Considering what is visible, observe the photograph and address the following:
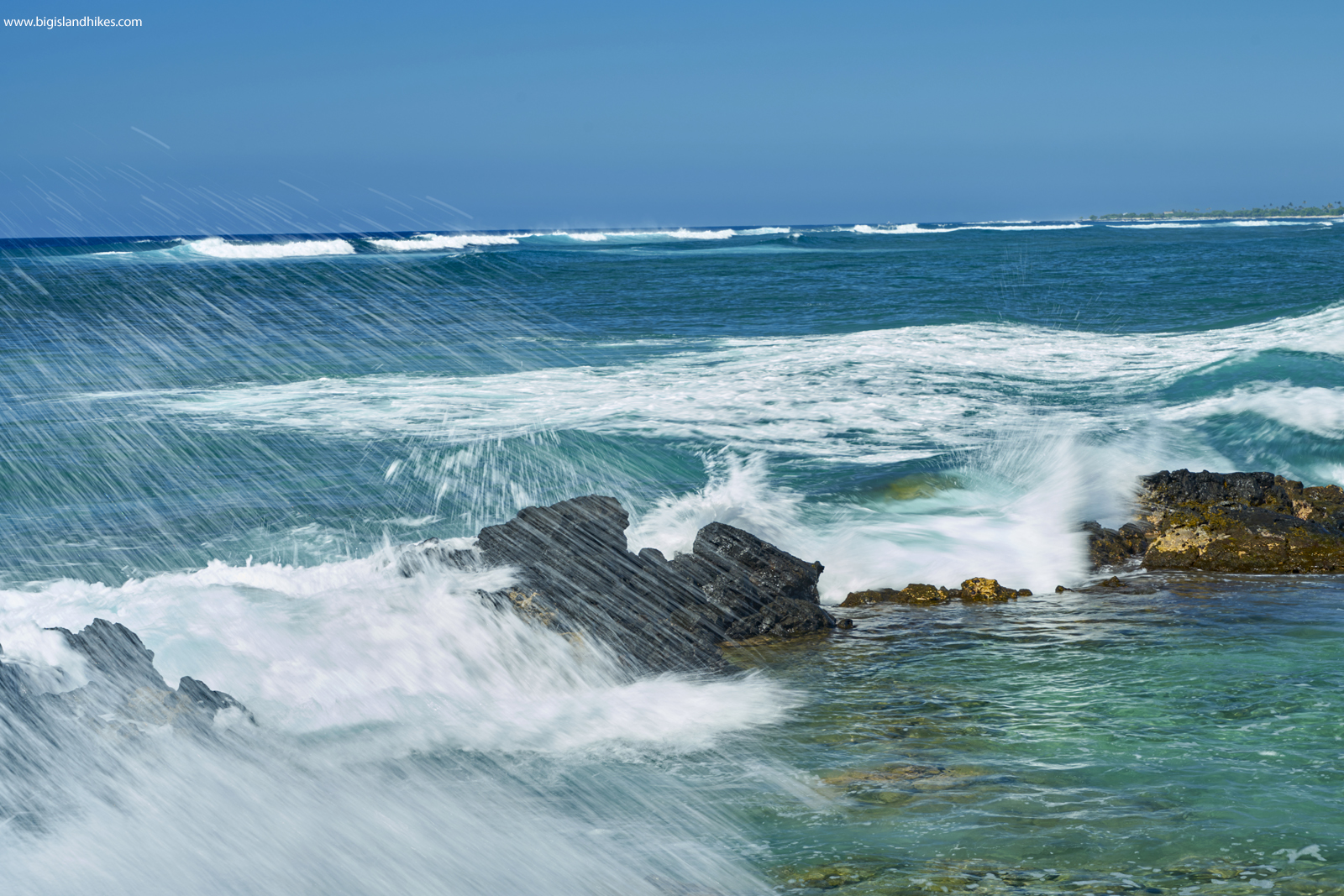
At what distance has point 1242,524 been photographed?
8594 millimetres

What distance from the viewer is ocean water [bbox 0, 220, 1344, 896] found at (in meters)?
4.30

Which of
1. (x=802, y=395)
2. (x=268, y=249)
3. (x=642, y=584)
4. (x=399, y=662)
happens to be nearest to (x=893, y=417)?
(x=802, y=395)

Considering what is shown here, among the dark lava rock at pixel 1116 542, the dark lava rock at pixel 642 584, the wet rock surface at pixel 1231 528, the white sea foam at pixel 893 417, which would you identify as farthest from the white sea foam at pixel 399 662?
the wet rock surface at pixel 1231 528

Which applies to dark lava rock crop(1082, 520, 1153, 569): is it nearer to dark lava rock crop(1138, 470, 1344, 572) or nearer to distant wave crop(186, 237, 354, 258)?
dark lava rock crop(1138, 470, 1344, 572)

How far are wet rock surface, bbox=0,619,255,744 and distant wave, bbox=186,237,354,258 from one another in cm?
6424

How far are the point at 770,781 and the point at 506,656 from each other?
211cm

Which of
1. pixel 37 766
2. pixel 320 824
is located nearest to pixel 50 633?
pixel 37 766

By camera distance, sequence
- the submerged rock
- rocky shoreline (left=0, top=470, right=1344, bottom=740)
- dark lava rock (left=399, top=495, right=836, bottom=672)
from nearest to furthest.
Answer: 1. rocky shoreline (left=0, top=470, right=1344, bottom=740)
2. dark lava rock (left=399, top=495, right=836, bottom=672)
3. the submerged rock

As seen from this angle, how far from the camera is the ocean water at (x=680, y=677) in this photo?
430cm

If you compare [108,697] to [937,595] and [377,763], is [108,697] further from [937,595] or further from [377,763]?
[937,595]

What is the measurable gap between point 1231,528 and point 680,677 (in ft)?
15.9

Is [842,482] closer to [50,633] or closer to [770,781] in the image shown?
[770,781]

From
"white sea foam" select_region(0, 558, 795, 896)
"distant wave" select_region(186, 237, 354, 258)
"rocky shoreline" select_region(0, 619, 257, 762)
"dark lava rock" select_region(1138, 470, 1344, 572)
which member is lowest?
"white sea foam" select_region(0, 558, 795, 896)

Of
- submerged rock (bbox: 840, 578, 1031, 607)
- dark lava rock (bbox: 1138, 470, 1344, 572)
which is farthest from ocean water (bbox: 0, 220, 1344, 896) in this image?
dark lava rock (bbox: 1138, 470, 1344, 572)
